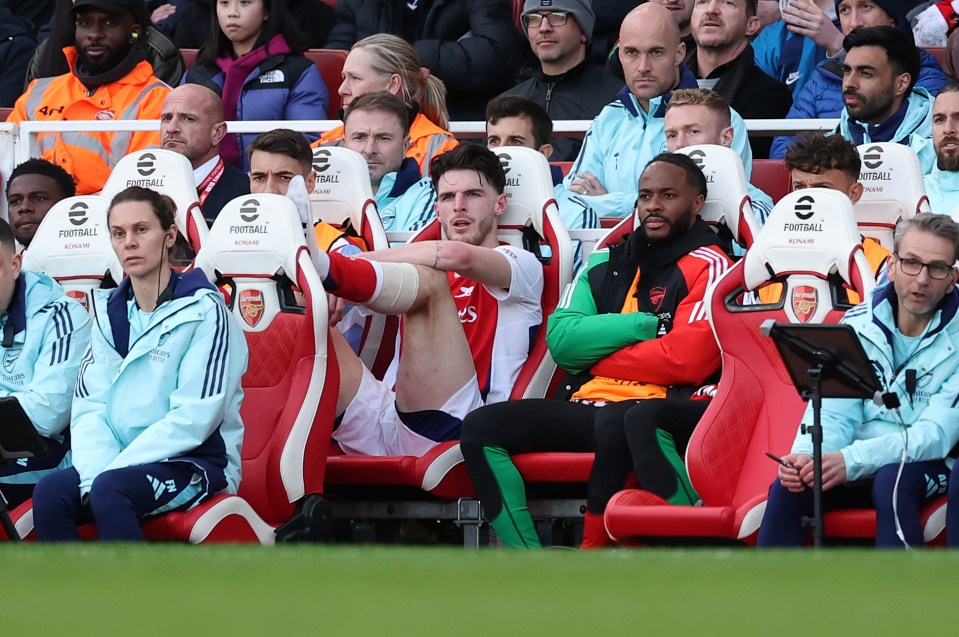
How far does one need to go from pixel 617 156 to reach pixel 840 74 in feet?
4.32

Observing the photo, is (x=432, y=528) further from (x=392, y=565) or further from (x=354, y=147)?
(x=392, y=565)

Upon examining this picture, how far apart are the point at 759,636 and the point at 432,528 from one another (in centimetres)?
472

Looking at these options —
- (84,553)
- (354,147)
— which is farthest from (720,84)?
(84,553)

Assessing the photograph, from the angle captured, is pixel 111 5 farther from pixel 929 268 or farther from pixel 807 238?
pixel 929 268

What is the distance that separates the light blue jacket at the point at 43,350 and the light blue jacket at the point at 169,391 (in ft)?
1.02

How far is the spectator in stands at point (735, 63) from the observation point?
940 centimetres

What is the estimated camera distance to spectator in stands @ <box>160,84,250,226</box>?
8.67 meters

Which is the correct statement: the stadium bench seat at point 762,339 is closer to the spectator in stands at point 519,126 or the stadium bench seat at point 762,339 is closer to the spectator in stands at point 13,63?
the spectator in stands at point 519,126

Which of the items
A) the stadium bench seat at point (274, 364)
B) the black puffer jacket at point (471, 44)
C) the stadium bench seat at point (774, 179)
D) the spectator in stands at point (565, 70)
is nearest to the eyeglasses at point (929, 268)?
the stadium bench seat at point (274, 364)

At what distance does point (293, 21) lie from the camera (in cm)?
1001

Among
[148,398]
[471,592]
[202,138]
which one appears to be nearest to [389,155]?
[202,138]

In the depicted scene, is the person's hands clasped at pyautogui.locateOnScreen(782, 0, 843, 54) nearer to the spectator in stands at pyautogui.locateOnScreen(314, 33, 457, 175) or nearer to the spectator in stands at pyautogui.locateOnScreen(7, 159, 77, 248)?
the spectator in stands at pyautogui.locateOnScreen(314, 33, 457, 175)

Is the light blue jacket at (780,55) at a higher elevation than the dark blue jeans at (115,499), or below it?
higher

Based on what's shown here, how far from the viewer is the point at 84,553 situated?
4.39 metres
